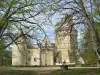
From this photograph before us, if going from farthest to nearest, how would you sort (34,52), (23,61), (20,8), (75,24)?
(34,52) → (23,61) → (20,8) → (75,24)

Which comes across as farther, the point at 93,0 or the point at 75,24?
the point at 75,24

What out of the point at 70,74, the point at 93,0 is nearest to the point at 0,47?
the point at 70,74

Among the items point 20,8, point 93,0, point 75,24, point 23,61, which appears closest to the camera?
point 93,0

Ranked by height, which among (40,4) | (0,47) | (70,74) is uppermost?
(40,4)

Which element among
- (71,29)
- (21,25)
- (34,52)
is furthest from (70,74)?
(34,52)

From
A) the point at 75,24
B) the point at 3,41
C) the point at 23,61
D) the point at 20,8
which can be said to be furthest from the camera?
the point at 23,61

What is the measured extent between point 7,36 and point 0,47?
72.5 inches

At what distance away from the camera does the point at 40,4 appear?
3077 cm

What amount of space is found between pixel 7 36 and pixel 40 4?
16.7 feet

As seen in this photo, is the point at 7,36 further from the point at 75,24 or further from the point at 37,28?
the point at 75,24

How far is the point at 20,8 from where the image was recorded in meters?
29.7

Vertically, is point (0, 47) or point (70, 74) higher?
point (0, 47)

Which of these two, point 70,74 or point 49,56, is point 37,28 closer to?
point 70,74

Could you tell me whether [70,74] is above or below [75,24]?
below
